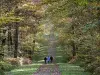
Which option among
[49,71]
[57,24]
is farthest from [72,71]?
[57,24]

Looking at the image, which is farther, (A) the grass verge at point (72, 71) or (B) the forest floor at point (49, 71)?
(B) the forest floor at point (49, 71)

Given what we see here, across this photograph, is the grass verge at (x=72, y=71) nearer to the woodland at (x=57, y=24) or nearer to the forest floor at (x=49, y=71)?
the forest floor at (x=49, y=71)

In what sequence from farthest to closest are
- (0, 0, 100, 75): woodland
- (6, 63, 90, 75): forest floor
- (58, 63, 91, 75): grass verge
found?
(6, 63, 90, 75): forest floor
(58, 63, 91, 75): grass verge
(0, 0, 100, 75): woodland

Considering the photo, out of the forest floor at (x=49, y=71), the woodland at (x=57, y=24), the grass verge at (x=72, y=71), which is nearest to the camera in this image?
the woodland at (x=57, y=24)

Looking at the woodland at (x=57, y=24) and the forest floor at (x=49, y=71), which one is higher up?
the woodland at (x=57, y=24)

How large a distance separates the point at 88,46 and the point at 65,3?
6920mm

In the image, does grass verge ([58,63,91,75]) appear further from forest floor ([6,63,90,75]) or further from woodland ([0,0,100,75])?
woodland ([0,0,100,75])

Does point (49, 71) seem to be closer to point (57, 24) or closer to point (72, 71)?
point (72, 71)

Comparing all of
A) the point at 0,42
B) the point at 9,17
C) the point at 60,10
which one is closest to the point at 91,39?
the point at 60,10

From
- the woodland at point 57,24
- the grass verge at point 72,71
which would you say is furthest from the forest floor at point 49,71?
the woodland at point 57,24

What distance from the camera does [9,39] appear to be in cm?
4788

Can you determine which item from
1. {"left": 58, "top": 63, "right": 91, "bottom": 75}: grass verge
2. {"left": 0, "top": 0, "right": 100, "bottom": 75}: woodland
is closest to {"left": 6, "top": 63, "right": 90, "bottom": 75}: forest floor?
{"left": 58, "top": 63, "right": 91, "bottom": 75}: grass verge

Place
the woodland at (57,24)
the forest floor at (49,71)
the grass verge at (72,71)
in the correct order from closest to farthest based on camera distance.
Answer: the woodland at (57,24) → the grass verge at (72,71) → the forest floor at (49,71)

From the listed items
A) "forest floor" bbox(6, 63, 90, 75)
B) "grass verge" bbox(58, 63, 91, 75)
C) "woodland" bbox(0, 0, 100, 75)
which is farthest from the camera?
"forest floor" bbox(6, 63, 90, 75)
